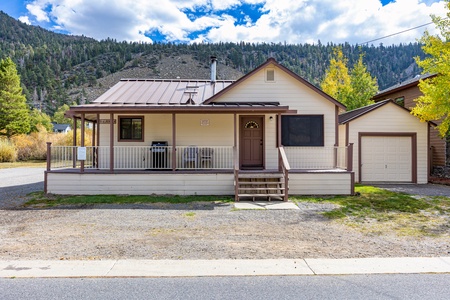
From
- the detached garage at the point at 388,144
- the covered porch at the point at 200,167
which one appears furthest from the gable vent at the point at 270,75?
the detached garage at the point at 388,144

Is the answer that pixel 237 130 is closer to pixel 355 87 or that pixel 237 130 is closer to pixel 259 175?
pixel 259 175

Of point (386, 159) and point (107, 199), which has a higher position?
point (386, 159)

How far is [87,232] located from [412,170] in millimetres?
13157

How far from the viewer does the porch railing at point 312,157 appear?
1155 cm

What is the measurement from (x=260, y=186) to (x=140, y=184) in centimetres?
399

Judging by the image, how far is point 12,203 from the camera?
8.72m

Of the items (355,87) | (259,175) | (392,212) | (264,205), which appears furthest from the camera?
(355,87)

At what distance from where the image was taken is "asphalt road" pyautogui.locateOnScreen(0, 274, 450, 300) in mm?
3367

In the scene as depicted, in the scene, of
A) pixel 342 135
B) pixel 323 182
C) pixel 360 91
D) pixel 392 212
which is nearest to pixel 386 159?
pixel 342 135

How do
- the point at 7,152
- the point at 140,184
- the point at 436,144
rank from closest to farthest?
the point at 140,184, the point at 436,144, the point at 7,152

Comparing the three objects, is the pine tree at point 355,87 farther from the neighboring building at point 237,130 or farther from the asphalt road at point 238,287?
the asphalt road at point 238,287

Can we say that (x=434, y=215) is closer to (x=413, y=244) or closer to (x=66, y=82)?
(x=413, y=244)

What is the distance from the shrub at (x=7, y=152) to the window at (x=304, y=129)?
23.4m

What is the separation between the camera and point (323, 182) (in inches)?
396
